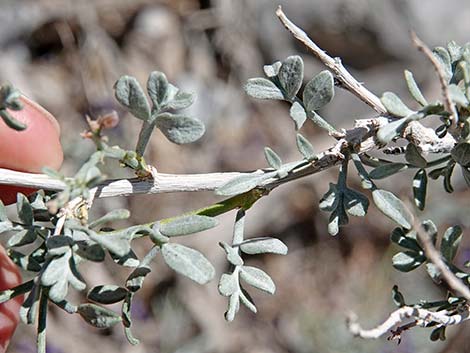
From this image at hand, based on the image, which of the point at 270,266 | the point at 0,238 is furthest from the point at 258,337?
the point at 0,238

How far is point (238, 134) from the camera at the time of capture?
369 cm

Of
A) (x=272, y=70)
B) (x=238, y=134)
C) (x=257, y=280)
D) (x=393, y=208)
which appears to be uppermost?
(x=272, y=70)

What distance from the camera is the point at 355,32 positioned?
3652 millimetres

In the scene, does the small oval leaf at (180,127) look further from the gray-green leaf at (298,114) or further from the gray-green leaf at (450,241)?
the gray-green leaf at (450,241)

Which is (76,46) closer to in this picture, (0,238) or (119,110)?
(119,110)

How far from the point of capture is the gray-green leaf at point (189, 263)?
80cm

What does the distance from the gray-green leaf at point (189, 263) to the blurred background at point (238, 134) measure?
1.92 metres

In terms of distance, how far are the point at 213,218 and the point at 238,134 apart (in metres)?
2.84

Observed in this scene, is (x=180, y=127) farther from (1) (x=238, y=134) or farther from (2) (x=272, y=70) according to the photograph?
(1) (x=238, y=134)

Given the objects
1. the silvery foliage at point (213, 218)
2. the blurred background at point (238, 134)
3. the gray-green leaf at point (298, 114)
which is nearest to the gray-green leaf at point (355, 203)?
the silvery foliage at point (213, 218)

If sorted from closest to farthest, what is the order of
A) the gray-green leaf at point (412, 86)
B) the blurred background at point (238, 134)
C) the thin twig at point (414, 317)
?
1. the thin twig at point (414, 317)
2. the gray-green leaf at point (412, 86)
3. the blurred background at point (238, 134)

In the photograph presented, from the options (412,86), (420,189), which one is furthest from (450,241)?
(412,86)

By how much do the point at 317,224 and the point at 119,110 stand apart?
3.61ft

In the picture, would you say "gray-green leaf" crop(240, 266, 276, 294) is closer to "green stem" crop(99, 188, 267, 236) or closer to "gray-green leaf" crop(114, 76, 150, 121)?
"green stem" crop(99, 188, 267, 236)
